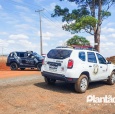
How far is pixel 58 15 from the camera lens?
27.9 metres

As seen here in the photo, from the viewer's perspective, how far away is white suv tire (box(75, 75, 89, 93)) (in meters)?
9.58

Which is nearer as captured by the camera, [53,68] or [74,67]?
[74,67]

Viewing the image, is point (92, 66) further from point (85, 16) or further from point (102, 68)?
point (85, 16)

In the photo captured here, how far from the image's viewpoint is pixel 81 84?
384 inches

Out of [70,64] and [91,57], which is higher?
[91,57]

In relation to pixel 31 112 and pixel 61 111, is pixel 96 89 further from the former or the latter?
pixel 31 112

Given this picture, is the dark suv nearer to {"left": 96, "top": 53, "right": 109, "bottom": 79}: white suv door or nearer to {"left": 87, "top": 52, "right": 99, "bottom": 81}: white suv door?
{"left": 96, "top": 53, "right": 109, "bottom": 79}: white suv door

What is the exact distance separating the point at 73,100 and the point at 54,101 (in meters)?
0.82

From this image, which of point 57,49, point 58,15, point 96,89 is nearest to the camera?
point 57,49

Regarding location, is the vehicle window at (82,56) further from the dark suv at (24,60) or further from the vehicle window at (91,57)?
the dark suv at (24,60)

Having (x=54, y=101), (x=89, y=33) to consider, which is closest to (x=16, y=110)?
(x=54, y=101)

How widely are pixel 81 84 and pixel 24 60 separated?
1229cm

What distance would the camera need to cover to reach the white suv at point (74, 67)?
9461 millimetres

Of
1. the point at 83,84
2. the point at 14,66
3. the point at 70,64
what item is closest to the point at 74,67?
the point at 70,64
